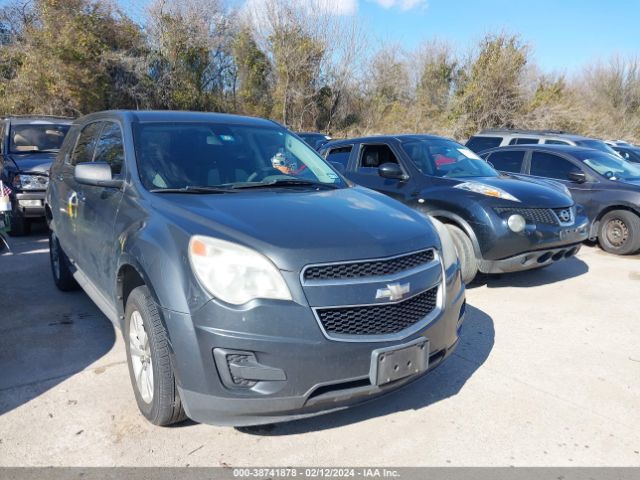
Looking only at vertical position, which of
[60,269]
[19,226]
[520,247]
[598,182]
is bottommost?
[19,226]

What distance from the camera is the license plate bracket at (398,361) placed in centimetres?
247

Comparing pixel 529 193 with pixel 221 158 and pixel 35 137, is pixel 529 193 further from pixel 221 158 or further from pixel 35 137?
pixel 35 137

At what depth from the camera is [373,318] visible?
2.50 m

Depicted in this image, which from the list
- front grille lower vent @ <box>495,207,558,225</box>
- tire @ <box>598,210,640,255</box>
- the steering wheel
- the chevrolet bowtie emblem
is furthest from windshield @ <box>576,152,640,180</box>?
the chevrolet bowtie emblem

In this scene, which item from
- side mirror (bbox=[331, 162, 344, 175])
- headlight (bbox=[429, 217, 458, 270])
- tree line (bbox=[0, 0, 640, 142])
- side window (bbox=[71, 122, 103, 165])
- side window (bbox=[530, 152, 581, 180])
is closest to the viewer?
headlight (bbox=[429, 217, 458, 270])

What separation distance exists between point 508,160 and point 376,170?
3.33 metres

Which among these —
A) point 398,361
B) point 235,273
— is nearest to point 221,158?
point 235,273

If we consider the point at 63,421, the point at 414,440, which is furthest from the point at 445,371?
the point at 63,421

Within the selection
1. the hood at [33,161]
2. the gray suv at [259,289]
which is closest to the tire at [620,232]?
the gray suv at [259,289]

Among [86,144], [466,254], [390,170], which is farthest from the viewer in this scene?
[390,170]

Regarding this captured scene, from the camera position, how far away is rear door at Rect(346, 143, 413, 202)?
19.9 feet

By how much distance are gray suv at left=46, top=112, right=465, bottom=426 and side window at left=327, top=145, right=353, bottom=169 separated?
365cm

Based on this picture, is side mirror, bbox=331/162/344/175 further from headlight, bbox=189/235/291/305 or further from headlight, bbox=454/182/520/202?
headlight, bbox=189/235/291/305

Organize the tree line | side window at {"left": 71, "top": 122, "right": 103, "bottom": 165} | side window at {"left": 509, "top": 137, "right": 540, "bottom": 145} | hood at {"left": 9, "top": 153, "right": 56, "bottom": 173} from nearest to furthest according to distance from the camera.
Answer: side window at {"left": 71, "top": 122, "right": 103, "bottom": 165} → hood at {"left": 9, "top": 153, "right": 56, "bottom": 173} → side window at {"left": 509, "top": 137, "right": 540, "bottom": 145} → the tree line
